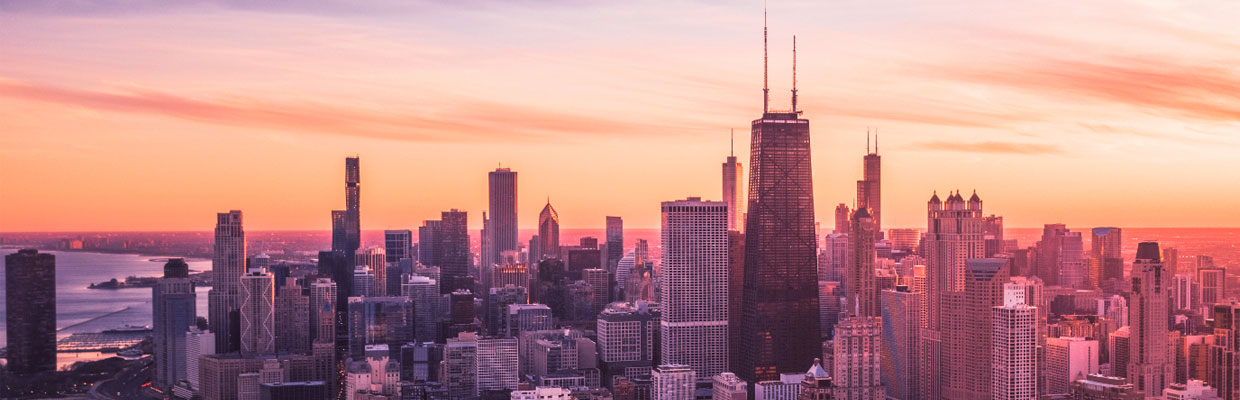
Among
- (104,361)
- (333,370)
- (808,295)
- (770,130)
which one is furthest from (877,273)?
(104,361)

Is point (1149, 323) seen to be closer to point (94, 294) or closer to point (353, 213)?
point (94, 294)

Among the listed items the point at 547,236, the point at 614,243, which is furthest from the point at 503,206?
the point at 614,243

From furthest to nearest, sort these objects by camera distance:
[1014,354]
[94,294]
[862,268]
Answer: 1. [862,268]
2. [1014,354]
3. [94,294]

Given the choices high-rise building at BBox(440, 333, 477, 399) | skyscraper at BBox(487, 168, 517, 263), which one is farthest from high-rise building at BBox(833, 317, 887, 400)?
skyscraper at BBox(487, 168, 517, 263)

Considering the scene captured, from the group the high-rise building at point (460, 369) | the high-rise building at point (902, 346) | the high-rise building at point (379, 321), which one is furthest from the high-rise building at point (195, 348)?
the high-rise building at point (902, 346)

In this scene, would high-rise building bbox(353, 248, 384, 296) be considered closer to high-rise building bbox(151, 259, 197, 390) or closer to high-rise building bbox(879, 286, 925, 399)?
high-rise building bbox(151, 259, 197, 390)

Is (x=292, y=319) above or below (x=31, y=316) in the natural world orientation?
below

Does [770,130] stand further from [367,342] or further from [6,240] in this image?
[6,240]
